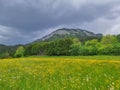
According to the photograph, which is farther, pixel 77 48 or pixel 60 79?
pixel 77 48

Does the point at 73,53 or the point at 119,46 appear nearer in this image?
the point at 119,46

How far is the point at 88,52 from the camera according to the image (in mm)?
141750

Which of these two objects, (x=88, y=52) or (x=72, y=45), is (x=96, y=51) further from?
(x=72, y=45)

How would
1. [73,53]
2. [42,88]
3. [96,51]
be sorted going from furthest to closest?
[73,53], [96,51], [42,88]

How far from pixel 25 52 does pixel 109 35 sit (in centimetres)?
5970

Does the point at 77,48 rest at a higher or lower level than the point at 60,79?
higher

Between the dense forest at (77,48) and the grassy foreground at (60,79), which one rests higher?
the dense forest at (77,48)

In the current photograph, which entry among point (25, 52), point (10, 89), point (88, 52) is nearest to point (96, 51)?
point (88, 52)

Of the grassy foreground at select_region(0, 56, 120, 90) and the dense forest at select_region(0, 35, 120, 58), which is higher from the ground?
the dense forest at select_region(0, 35, 120, 58)

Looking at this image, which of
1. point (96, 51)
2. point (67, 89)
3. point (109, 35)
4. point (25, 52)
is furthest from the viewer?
point (25, 52)

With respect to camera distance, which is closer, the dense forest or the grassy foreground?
the grassy foreground

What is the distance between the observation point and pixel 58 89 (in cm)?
920

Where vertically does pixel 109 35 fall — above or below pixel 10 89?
above

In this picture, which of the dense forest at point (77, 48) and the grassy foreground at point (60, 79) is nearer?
the grassy foreground at point (60, 79)
